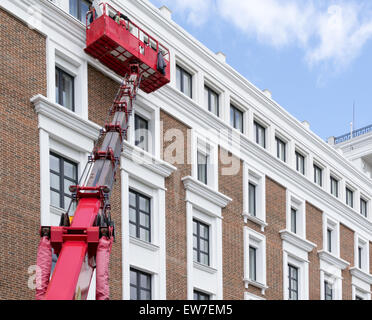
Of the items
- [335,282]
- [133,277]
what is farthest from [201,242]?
[335,282]

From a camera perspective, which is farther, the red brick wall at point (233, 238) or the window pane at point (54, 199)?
the red brick wall at point (233, 238)

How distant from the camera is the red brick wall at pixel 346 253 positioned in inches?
1834

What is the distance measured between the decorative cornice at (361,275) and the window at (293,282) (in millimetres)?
6245

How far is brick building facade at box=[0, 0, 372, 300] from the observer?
2777 cm

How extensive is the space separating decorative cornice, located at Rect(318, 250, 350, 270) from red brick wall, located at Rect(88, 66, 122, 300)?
56.2 ft

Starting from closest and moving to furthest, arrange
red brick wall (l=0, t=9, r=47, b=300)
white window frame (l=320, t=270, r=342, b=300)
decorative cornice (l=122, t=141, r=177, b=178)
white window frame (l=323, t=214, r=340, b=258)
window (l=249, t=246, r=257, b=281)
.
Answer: red brick wall (l=0, t=9, r=47, b=300) → decorative cornice (l=122, t=141, r=177, b=178) → window (l=249, t=246, r=257, b=281) → white window frame (l=320, t=270, r=342, b=300) → white window frame (l=323, t=214, r=340, b=258)

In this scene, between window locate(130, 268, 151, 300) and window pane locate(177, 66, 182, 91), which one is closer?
window locate(130, 268, 151, 300)

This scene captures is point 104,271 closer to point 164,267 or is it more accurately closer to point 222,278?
point 164,267

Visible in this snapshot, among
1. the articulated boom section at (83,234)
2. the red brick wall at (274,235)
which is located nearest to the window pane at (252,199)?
the red brick wall at (274,235)

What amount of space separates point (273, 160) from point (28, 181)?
697 inches

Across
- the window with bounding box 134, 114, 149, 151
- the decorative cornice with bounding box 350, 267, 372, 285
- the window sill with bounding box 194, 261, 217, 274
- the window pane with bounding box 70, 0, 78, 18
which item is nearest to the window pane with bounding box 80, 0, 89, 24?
the window pane with bounding box 70, 0, 78, 18

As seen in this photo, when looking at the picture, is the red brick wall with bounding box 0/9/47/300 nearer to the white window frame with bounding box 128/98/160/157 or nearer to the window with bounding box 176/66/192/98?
the white window frame with bounding box 128/98/160/157

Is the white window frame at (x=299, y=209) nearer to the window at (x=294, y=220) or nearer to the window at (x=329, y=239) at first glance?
the window at (x=294, y=220)
